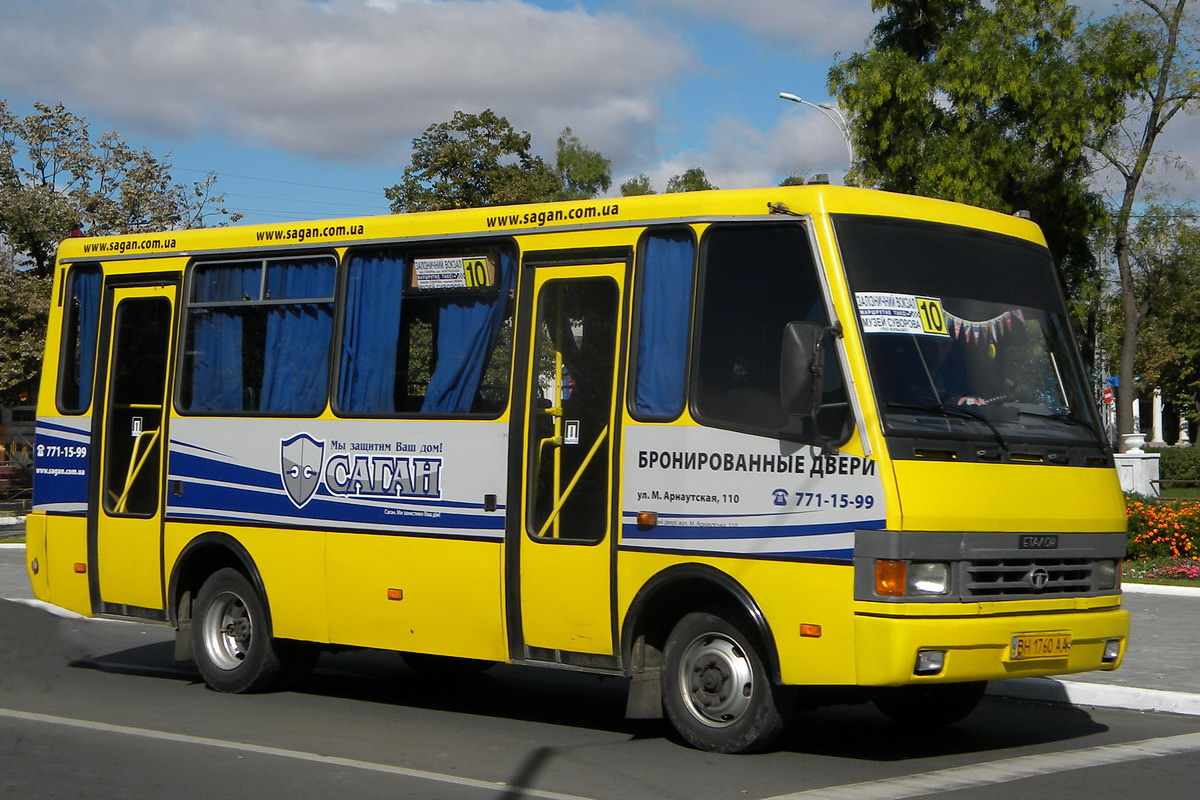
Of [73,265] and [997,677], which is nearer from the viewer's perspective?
[997,677]

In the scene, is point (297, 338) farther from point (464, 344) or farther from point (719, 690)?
point (719, 690)

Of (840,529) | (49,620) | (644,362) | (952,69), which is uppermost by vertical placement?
(952,69)

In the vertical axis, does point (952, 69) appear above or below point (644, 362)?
above

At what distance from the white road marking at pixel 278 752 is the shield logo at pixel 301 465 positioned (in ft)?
6.61

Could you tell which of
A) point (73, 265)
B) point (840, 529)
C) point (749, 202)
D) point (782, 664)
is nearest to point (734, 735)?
point (782, 664)

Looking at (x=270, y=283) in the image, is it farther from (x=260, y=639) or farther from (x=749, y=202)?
(x=749, y=202)

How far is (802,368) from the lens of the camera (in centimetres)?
823

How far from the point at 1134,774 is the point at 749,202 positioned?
3.71m

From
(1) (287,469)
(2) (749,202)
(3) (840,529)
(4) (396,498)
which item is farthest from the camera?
(1) (287,469)

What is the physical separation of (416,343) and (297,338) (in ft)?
3.98

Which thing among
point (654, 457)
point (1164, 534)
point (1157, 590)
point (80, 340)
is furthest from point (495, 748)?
point (1164, 534)

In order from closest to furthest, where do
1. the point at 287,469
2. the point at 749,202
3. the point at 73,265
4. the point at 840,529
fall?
the point at 840,529 → the point at 749,202 → the point at 287,469 → the point at 73,265

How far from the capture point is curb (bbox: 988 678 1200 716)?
10.7 meters

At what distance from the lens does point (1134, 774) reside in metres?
8.41
